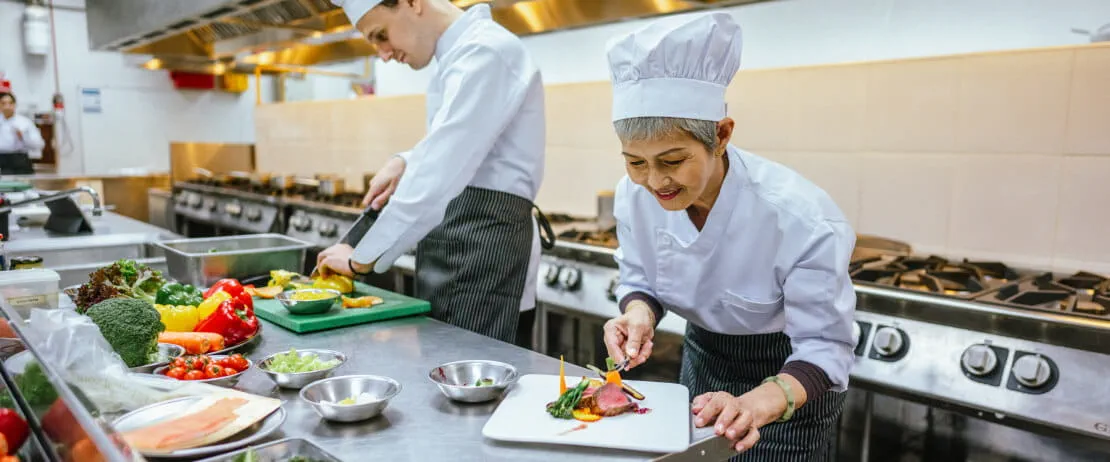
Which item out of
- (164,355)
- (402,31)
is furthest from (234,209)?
(164,355)

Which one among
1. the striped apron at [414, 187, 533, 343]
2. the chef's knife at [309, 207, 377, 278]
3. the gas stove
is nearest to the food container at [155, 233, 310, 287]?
the chef's knife at [309, 207, 377, 278]

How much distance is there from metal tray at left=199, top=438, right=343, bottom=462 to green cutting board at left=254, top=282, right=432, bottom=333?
2.45 ft

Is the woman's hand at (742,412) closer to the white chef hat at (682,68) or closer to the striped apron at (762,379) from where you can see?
the striped apron at (762,379)

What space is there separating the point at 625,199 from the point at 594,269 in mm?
1193

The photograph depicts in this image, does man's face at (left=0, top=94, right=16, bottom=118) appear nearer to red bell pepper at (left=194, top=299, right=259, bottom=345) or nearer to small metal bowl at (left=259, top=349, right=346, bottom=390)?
red bell pepper at (left=194, top=299, right=259, bottom=345)

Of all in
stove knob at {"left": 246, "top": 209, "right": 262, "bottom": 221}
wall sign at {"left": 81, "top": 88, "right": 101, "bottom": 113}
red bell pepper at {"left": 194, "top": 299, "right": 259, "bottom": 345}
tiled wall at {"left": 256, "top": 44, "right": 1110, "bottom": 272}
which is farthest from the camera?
wall sign at {"left": 81, "top": 88, "right": 101, "bottom": 113}

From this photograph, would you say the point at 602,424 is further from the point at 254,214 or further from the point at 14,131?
the point at 14,131

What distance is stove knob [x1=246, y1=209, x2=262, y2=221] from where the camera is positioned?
5168mm

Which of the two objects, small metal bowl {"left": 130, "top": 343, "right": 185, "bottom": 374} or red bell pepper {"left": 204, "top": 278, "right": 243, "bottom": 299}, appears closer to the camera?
small metal bowl {"left": 130, "top": 343, "right": 185, "bottom": 374}

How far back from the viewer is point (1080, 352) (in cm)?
185

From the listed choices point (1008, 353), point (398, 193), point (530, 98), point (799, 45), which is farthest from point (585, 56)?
point (1008, 353)

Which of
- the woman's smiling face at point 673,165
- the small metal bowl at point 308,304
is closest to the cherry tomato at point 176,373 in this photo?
the small metal bowl at point 308,304

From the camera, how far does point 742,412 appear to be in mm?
1254

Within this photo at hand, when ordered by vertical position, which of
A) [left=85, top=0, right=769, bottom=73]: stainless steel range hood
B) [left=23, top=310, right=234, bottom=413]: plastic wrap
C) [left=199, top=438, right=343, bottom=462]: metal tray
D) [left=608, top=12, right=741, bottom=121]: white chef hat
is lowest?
[left=199, top=438, right=343, bottom=462]: metal tray
